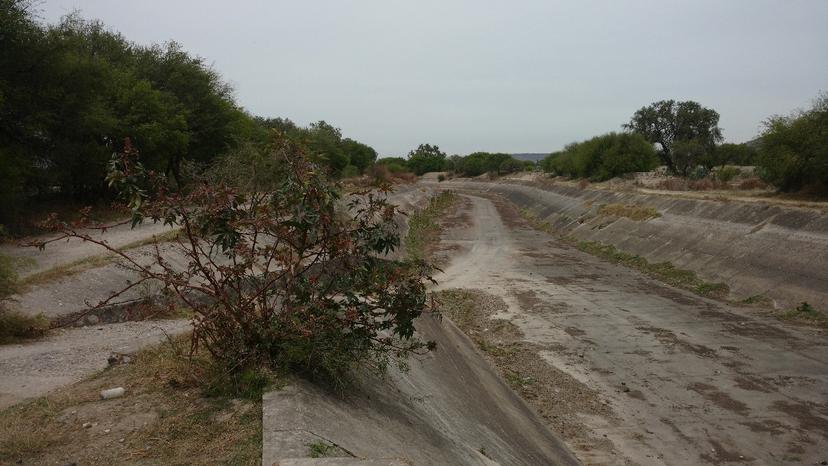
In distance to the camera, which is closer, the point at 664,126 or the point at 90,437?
the point at 90,437

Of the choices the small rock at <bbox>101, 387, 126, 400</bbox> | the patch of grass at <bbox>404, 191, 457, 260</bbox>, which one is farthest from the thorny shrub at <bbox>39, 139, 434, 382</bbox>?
the patch of grass at <bbox>404, 191, 457, 260</bbox>

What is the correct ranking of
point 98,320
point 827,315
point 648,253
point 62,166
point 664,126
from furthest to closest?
1. point 664,126
2. point 648,253
3. point 62,166
4. point 827,315
5. point 98,320

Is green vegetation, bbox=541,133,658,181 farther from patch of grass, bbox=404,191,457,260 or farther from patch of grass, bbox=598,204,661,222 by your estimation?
patch of grass, bbox=598,204,661,222

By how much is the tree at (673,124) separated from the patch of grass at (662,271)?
58.9 m

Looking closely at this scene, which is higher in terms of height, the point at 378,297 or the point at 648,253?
the point at 378,297

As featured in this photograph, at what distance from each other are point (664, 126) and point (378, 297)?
96.5 m

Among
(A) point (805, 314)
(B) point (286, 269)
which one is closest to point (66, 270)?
(B) point (286, 269)

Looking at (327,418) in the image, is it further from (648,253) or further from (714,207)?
(714,207)

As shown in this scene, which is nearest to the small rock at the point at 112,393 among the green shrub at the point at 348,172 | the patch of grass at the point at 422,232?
the patch of grass at the point at 422,232

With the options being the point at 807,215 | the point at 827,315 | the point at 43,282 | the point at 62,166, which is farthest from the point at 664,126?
the point at 43,282

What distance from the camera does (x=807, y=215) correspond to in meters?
24.5

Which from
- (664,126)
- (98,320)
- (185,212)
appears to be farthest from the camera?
(664,126)

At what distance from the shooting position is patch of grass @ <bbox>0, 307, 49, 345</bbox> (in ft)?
32.0

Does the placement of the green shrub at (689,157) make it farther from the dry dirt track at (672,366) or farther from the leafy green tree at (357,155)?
the dry dirt track at (672,366)
